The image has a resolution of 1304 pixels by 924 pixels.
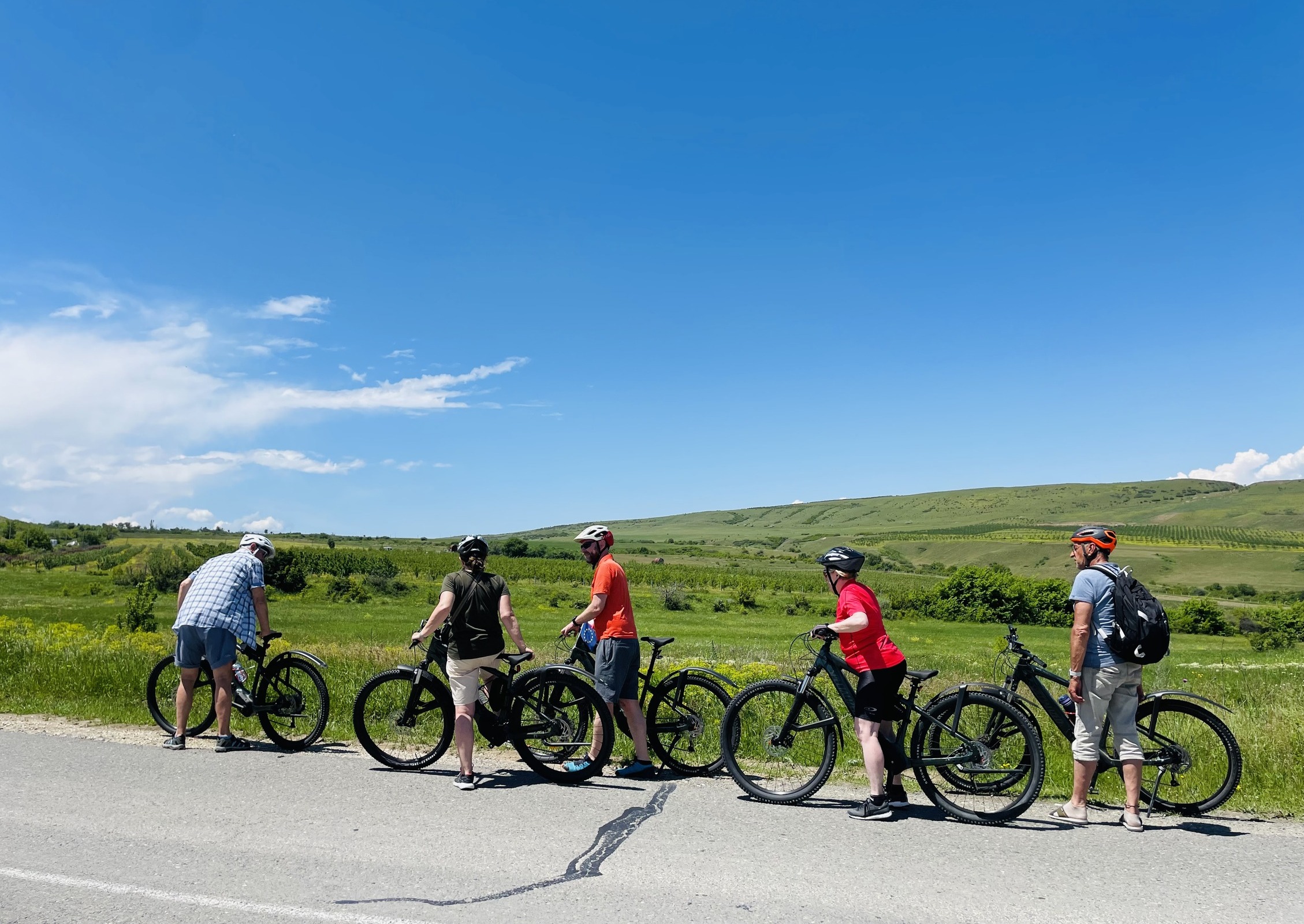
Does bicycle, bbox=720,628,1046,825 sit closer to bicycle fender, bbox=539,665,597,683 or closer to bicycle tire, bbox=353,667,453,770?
bicycle fender, bbox=539,665,597,683

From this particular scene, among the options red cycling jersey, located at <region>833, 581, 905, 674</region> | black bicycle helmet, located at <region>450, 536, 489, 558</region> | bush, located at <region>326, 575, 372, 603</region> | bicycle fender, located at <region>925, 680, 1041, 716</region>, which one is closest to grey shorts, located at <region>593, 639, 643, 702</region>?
black bicycle helmet, located at <region>450, 536, 489, 558</region>

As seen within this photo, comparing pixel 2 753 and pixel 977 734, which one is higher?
pixel 977 734

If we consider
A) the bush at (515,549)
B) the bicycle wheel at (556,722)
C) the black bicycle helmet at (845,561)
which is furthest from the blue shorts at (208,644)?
the bush at (515,549)

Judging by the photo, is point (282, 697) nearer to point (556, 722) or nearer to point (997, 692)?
point (556, 722)

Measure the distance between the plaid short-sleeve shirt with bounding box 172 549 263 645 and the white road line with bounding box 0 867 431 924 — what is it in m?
3.66

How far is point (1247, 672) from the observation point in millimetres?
27281

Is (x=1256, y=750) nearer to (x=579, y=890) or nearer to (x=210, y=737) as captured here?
(x=579, y=890)

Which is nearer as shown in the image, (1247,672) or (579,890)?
(579,890)

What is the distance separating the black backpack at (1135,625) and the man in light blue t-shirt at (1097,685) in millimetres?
45

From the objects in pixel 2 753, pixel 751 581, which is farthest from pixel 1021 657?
pixel 751 581

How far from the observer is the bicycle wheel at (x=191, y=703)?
8984 millimetres

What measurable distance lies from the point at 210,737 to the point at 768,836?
635cm

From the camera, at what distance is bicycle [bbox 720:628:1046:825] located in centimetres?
640

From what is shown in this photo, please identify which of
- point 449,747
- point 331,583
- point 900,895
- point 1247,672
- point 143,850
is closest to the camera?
point 900,895
